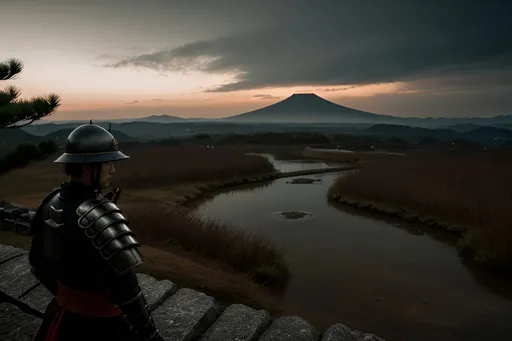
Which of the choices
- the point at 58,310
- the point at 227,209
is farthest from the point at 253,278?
the point at 227,209

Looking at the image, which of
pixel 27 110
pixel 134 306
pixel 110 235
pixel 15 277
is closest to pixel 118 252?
pixel 110 235

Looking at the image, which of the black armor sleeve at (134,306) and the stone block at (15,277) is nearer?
the black armor sleeve at (134,306)

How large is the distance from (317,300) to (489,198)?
8.86 m

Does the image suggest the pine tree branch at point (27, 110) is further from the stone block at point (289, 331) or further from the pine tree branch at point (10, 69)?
the stone block at point (289, 331)

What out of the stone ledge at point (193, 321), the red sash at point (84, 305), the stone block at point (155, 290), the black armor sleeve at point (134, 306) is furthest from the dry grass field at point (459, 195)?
the red sash at point (84, 305)

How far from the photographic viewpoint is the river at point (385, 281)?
5.78 m

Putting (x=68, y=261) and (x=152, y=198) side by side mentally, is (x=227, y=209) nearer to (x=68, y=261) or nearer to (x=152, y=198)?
(x=152, y=198)

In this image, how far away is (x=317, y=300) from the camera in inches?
257

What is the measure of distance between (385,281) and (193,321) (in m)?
A: 4.90

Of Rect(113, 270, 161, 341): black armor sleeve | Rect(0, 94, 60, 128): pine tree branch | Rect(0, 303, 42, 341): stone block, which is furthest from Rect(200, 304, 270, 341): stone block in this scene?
Rect(0, 94, 60, 128): pine tree branch

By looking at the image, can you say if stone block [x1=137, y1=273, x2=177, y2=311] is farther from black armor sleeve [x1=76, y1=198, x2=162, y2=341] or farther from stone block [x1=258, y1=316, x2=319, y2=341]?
black armor sleeve [x1=76, y1=198, x2=162, y2=341]

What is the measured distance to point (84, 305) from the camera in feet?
6.91

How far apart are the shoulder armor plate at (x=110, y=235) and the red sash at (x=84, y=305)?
0.97 ft

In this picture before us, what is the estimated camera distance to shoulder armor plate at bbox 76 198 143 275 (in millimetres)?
1940
